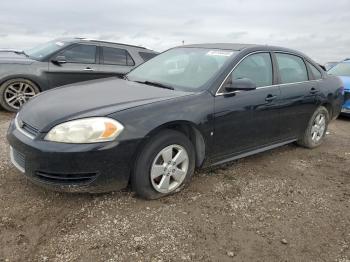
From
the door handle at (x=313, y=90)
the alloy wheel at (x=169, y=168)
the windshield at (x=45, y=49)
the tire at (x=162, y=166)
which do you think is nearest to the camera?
the tire at (x=162, y=166)

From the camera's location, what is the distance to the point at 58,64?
7.42 meters

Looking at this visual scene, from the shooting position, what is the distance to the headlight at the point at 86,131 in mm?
3178

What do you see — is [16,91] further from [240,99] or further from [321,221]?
[321,221]

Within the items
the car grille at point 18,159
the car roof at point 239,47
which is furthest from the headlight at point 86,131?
the car roof at point 239,47

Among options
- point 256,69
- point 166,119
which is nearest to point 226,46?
point 256,69

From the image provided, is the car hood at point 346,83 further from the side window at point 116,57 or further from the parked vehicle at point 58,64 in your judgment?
the side window at point 116,57

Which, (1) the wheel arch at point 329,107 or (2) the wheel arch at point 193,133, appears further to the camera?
(1) the wheel arch at point 329,107

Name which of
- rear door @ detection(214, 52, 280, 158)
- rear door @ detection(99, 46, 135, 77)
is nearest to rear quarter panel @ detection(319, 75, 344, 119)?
rear door @ detection(214, 52, 280, 158)

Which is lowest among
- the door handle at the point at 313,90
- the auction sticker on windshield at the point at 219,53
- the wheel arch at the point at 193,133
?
the wheel arch at the point at 193,133

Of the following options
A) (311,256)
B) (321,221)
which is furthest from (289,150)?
(311,256)

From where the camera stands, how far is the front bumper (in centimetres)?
315

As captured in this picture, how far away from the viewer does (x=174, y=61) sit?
4742 millimetres

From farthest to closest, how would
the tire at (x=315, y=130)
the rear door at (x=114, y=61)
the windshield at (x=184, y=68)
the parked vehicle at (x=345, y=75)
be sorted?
1. the parked vehicle at (x=345, y=75)
2. the rear door at (x=114, y=61)
3. the tire at (x=315, y=130)
4. the windshield at (x=184, y=68)

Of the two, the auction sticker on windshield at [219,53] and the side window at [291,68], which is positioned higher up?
the auction sticker on windshield at [219,53]
